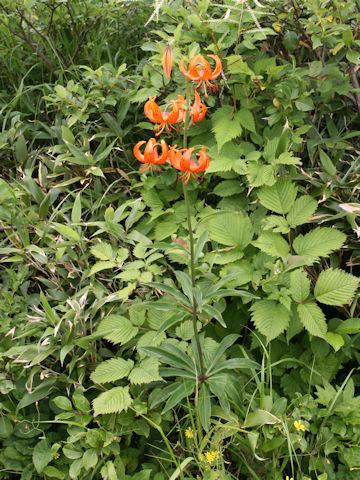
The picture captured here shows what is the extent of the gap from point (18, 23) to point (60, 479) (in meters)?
2.39

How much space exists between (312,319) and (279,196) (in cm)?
49

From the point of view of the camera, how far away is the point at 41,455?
1521 millimetres

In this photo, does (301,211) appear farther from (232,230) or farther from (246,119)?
(246,119)

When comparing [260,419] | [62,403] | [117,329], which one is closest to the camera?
[260,419]

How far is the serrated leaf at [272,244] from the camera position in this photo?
1555mm

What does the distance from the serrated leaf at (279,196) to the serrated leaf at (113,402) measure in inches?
33.6

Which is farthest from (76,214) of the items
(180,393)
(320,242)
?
(320,242)

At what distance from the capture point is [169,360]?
4.71 feet

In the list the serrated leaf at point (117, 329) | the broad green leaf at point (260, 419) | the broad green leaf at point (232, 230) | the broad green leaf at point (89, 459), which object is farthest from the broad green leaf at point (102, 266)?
the broad green leaf at point (260, 419)

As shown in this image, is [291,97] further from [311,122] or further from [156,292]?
[156,292]

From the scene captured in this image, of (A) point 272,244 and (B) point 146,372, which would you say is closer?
(B) point 146,372

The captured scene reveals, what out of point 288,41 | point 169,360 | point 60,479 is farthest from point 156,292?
point 288,41

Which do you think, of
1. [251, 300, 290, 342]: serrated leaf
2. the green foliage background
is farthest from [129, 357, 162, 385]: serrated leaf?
[251, 300, 290, 342]: serrated leaf

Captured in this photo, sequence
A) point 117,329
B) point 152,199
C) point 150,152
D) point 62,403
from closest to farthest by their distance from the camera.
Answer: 1. point 150,152
2. point 62,403
3. point 117,329
4. point 152,199
